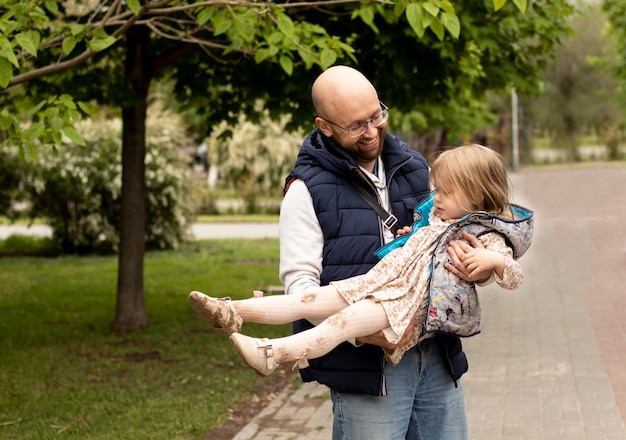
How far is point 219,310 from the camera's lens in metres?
2.98

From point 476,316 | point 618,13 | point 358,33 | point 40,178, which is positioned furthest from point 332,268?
point 618,13

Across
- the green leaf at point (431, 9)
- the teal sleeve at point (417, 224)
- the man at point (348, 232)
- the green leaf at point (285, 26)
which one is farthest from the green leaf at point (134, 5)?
the teal sleeve at point (417, 224)

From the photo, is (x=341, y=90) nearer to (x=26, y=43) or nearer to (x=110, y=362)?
(x=26, y=43)

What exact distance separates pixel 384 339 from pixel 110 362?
5.67 m

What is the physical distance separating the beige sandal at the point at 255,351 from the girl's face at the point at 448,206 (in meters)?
0.70

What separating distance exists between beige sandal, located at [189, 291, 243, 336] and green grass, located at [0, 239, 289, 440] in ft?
10.7

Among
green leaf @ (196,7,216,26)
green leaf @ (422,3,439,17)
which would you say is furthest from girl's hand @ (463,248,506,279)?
green leaf @ (196,7,216,26)

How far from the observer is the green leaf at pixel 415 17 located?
5227 millimetres

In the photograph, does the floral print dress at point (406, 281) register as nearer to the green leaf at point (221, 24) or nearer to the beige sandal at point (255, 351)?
the beige sandal at point (255, 351)

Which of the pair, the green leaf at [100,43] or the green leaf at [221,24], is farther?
the green leaf at [221,24]

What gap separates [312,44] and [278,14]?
0.41 meters

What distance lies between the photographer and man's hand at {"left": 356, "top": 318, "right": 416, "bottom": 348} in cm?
303

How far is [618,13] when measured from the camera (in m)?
25.8

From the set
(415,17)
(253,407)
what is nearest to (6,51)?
(415,17)
